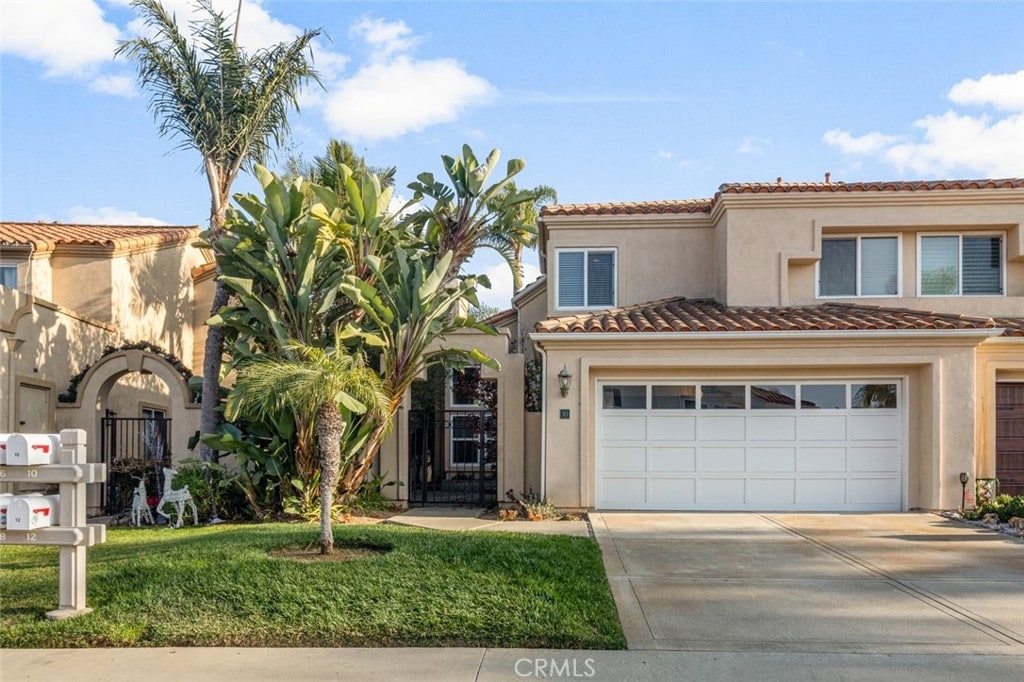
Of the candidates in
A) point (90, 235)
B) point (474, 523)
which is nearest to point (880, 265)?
point (474, 523)

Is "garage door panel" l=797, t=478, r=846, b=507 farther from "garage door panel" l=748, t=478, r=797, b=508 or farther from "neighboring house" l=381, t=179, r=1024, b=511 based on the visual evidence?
"garage door panel" l=748, t=478, r=797, b=508

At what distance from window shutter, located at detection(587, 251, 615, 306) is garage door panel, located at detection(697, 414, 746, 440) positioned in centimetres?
403

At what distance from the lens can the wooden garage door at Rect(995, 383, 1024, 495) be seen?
14.9 metres

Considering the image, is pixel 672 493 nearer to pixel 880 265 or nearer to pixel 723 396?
pixel 723 396

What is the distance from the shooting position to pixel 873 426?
14.5m

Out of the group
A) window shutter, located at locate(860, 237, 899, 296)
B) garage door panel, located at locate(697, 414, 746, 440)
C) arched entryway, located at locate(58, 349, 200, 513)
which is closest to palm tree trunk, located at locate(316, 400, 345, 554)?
arched entryway, located at locate(58, 349, 200, 513)

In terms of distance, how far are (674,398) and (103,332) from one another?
39.1 feet

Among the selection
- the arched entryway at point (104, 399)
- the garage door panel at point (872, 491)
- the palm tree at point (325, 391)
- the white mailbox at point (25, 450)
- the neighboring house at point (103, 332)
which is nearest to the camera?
the white mailbox at point (25, 450)

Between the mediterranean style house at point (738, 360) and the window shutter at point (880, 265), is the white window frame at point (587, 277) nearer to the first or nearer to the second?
the mediterranean style house at point (738, 360)

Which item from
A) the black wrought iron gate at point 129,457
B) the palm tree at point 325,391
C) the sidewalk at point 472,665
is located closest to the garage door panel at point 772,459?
the palm tree at point 325,391

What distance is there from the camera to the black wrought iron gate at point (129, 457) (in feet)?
47.8

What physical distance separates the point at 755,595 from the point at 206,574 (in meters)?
5.21

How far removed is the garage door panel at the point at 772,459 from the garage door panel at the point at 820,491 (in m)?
0.35

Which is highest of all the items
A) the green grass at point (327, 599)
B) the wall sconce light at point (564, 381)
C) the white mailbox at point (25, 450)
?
the wall sconce light at point (564, 381)
